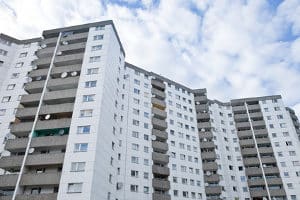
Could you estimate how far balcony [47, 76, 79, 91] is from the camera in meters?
39.4

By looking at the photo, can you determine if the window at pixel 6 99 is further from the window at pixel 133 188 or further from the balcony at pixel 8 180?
the window at pixel 133 188

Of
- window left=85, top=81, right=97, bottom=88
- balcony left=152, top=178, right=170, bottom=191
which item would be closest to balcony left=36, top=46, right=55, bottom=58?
window left=85, top=81, right=97, bottom=88

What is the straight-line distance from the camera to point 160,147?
4847cm

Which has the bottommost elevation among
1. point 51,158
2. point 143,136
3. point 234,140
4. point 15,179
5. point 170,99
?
point 15,179

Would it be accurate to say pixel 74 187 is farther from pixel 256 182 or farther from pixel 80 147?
pixel 256 182

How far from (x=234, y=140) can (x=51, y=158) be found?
48.6 metres

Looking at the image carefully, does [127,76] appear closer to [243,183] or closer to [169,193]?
[169,193]

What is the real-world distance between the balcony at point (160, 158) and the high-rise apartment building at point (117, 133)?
0.19m

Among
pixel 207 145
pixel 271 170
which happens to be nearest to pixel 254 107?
pixel 271 170

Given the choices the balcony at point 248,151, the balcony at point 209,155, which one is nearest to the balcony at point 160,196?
the balcony at point 209,155

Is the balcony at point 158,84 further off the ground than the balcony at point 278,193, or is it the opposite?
the balcony at point 158,84

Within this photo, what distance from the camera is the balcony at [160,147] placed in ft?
158

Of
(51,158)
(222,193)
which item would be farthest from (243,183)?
(51,158)

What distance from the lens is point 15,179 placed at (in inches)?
1223
